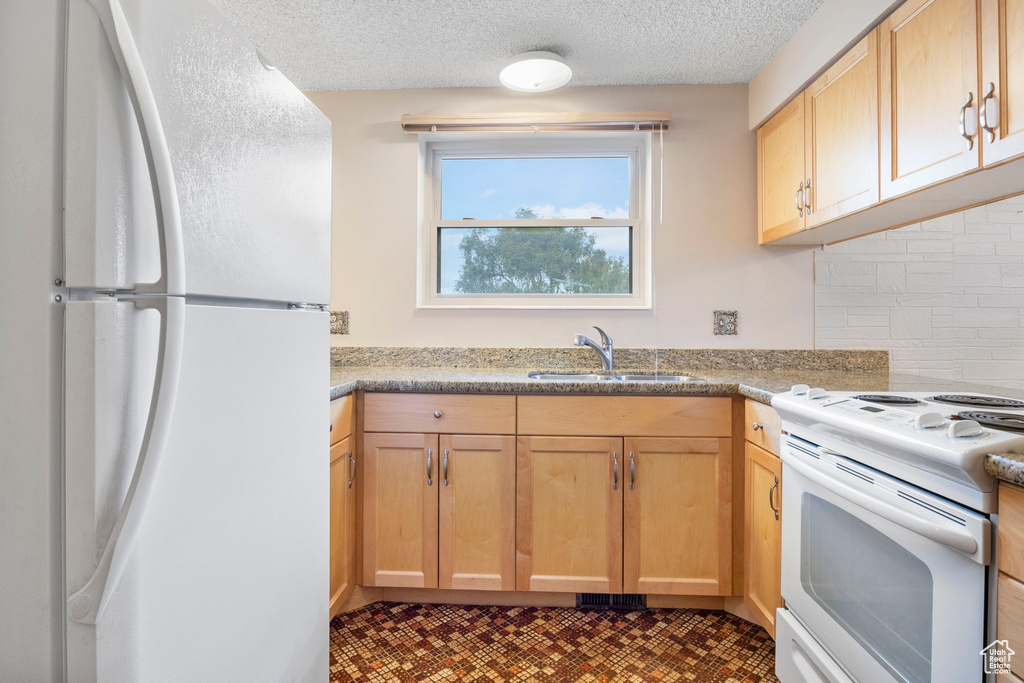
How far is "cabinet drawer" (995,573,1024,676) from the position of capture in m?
0.80

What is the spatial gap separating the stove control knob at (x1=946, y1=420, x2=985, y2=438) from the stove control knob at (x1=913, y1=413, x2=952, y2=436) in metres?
0.08

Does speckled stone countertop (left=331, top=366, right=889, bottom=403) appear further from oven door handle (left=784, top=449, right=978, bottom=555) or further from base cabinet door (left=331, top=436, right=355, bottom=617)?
oven door handle (left=784, top=449, right=978, bottom=555)

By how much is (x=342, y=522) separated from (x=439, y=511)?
335 millimetres

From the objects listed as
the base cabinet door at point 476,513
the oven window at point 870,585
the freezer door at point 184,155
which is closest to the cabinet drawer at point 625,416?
the base cabinet door at point 476,513

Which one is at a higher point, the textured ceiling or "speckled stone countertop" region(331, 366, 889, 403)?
the textured ceiling

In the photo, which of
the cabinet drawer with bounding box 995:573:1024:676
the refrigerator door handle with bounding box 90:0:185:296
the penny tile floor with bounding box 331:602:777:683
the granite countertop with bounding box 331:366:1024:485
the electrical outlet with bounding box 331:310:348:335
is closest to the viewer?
the refrigerator door handle with bounding box 90:0:185:296

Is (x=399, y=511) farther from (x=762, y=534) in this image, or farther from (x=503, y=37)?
(x=503, y=37)

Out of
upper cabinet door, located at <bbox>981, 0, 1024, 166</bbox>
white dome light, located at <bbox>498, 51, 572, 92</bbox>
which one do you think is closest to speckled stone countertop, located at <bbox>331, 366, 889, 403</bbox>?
upper cabinet door, located at <bbox>981, 0, 1024, 166</bbox>

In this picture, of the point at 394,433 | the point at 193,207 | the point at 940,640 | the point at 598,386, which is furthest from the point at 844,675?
the point at 193,207

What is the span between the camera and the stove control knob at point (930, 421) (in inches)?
40.0

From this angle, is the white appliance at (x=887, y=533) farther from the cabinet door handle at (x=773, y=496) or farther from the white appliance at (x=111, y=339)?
the white appliance at (x=111, y=339)

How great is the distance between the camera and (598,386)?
187 centimetres

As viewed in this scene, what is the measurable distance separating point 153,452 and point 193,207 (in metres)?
0.35

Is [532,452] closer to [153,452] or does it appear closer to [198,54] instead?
[153,452]
